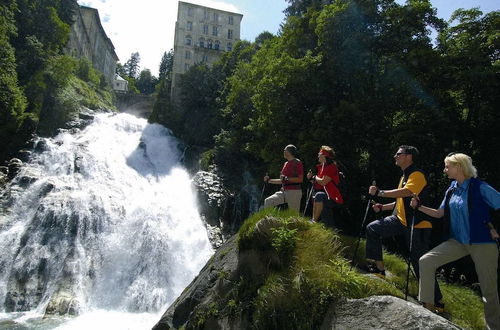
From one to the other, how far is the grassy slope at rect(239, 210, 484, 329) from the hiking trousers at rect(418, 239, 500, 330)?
357mm

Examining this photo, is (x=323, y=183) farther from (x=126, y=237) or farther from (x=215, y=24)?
(x=215, y=24)

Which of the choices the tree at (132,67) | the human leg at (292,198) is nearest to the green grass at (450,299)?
the human leg at (292,198)

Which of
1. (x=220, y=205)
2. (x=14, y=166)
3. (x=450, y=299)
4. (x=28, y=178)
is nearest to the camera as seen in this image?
(x=450, y=299)

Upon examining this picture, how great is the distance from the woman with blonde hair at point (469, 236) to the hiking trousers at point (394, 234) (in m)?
0.48

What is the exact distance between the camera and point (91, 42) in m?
67.1

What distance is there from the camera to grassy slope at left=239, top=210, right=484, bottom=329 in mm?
4414

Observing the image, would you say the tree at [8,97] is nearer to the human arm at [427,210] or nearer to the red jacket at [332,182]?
the red jacket at [332,182]

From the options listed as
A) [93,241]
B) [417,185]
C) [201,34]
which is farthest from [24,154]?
[201,34]

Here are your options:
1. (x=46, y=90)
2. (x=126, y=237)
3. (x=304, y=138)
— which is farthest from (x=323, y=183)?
(x=46, y=90)

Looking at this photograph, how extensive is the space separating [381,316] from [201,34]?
206ft

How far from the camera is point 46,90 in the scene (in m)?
30.6

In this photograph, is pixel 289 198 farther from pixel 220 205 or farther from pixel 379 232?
pixel 220 205

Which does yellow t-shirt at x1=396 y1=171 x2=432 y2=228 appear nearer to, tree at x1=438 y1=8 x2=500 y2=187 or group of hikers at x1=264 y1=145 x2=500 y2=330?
group of hikers at x1=264 y1=145 x2=500 y2=330

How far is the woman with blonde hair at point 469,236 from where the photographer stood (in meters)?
4.50
